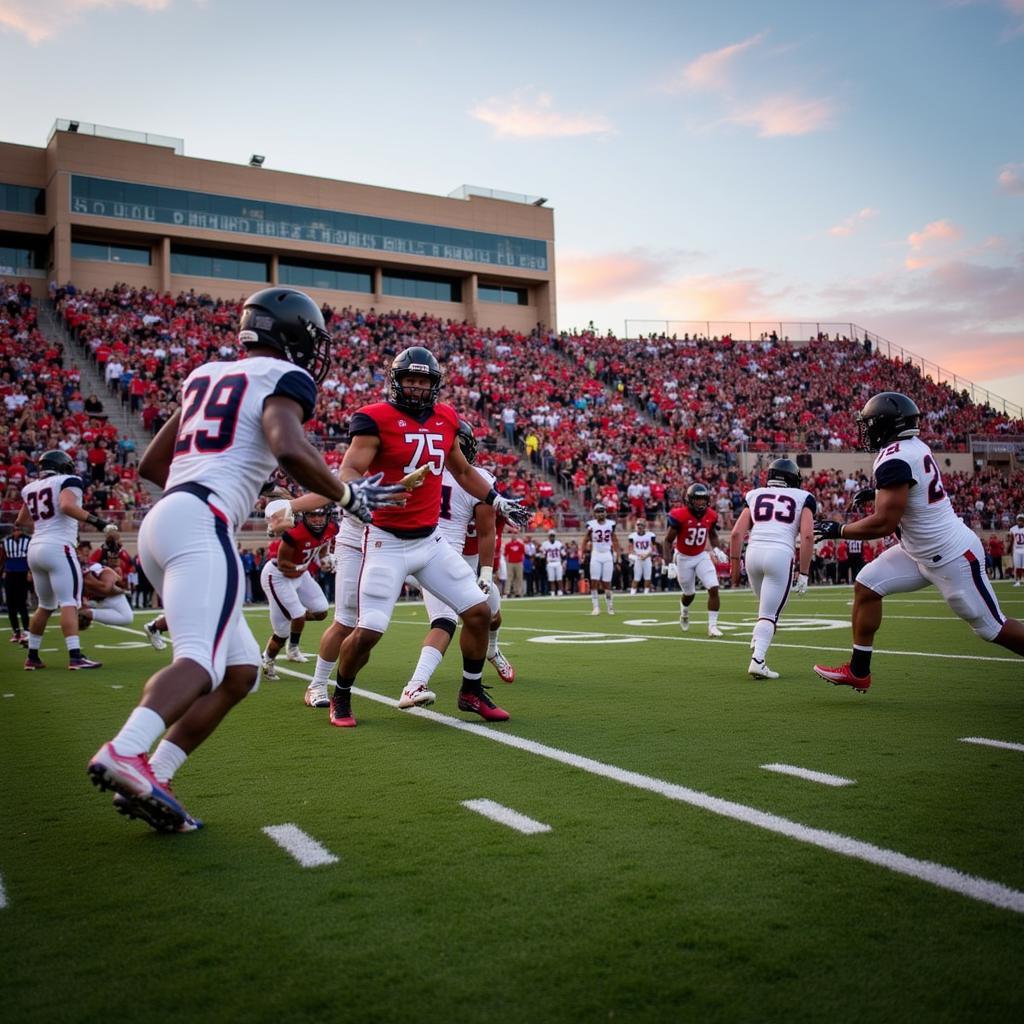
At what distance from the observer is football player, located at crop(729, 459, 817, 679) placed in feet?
26.7

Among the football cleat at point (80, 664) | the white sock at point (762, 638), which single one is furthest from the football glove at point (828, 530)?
the football cleat at point (80, 664)

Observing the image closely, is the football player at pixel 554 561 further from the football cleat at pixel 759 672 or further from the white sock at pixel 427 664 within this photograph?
the white sock at pixel 427 664

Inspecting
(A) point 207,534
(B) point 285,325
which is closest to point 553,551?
(B) point 285,325

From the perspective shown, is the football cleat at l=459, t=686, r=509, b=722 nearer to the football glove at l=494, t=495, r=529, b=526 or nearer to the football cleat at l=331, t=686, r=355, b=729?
the football cleat at l=331, t=686, r=355, b=729

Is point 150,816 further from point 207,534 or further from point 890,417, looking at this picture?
point 890,417

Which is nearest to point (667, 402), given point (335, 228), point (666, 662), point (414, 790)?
point (335, 228)

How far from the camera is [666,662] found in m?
9.02

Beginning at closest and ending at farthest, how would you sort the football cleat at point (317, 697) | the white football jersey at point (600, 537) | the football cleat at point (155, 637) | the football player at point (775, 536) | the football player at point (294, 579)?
1. the football cleat at point (317, 697)
2. the football player at point (775, 536)
3. the football player at point (294, 579)
4. the football cleat at point (155, 637)
5. the white football jersey at point (600, 537)

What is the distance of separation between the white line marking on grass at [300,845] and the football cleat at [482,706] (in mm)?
2318

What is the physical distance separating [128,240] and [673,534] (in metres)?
32.4

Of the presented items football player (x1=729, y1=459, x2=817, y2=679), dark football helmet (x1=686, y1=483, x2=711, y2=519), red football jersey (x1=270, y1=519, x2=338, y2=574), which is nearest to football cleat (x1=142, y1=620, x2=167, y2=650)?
red football jersey (x1=270, y1=519, x2=338, y2=574)

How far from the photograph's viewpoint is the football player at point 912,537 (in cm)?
586

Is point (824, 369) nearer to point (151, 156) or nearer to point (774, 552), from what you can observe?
point (151, 156)

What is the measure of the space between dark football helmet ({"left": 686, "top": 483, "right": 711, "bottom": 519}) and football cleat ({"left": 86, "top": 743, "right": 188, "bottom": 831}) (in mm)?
10275
